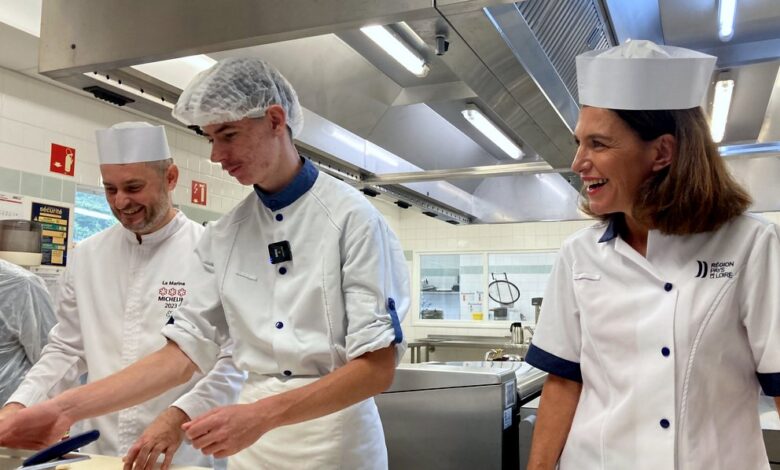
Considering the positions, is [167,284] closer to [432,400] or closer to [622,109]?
[432,400]

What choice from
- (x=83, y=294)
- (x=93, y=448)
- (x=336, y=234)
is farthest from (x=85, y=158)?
(x=336, y=234)

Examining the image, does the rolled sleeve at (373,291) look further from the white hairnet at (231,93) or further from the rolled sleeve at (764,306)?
the rolled sleeve at (764,306)

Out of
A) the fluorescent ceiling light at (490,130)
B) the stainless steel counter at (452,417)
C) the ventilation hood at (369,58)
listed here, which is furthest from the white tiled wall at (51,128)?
the stainless steel counter at (452,417)

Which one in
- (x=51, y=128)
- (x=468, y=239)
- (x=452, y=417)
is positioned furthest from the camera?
(x=468, y=239)

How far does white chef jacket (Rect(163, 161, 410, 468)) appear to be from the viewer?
3.86 ft

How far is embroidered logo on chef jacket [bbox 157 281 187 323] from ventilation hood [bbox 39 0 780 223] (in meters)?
0.57

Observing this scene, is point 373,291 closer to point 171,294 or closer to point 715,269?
point 715,269

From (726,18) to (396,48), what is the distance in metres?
1.25

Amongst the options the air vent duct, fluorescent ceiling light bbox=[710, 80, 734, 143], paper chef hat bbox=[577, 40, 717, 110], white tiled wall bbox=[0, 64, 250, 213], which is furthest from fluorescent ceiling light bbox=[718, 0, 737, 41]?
white tiled wall bbox=[0, 64, 250, 213]

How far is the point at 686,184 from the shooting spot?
102 cm

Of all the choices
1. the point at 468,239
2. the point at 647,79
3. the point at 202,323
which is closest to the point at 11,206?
the point at 202,323

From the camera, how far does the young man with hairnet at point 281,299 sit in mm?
1179

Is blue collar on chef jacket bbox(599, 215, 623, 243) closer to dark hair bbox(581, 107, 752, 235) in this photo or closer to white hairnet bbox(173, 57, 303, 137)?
dark hair bbox(581, 107, 752, 235)

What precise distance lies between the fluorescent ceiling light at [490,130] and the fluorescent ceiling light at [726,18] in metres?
0.97
